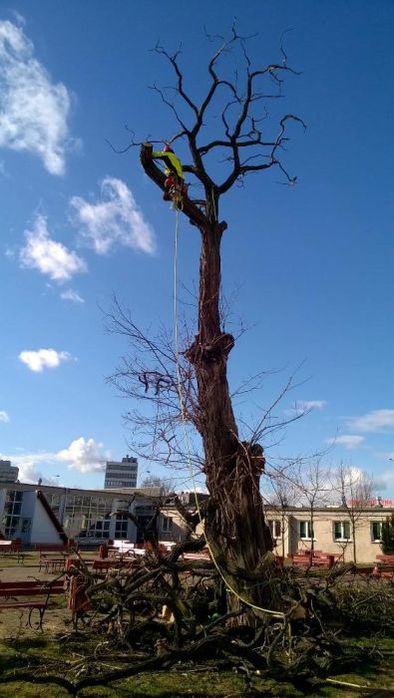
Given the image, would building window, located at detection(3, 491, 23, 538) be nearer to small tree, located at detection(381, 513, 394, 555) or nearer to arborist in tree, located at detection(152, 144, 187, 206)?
small tree, located at detection(381, 513, 394, 555)

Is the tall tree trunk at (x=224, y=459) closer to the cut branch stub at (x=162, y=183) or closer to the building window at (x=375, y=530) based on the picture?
the cut branch stub at (x=162, y=183)

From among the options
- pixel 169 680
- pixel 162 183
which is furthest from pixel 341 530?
pixel 169 680

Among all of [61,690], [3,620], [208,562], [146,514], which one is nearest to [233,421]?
[208,562]

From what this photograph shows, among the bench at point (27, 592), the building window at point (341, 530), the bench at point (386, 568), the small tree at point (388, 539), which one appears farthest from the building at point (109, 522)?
the bench at point (27, 592)

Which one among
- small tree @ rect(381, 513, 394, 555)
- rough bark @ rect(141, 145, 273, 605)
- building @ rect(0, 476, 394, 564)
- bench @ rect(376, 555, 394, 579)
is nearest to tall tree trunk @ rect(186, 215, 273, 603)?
rough bark @ rect(141, 145, 273, 605)

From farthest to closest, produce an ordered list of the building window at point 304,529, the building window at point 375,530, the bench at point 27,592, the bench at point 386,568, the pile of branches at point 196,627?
the building window at point 304,529, the building window at point 375,530, the bench at point 386,568, the bench at point 27,592, the pile of branches at point 196,627

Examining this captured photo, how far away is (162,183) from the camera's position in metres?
8.85

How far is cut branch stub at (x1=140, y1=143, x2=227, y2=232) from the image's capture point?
850 cm

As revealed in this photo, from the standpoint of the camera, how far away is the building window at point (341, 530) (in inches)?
1289

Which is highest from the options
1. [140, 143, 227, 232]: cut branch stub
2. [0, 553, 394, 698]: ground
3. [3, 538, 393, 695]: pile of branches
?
[140, 143, 227, 232]: cut branch stub

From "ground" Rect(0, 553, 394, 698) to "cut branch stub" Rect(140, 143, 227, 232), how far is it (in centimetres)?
667

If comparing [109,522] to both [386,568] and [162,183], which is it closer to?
[386,568]

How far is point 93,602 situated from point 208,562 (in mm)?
1849

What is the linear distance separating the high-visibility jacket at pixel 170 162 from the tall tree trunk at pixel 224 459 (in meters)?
1.72
